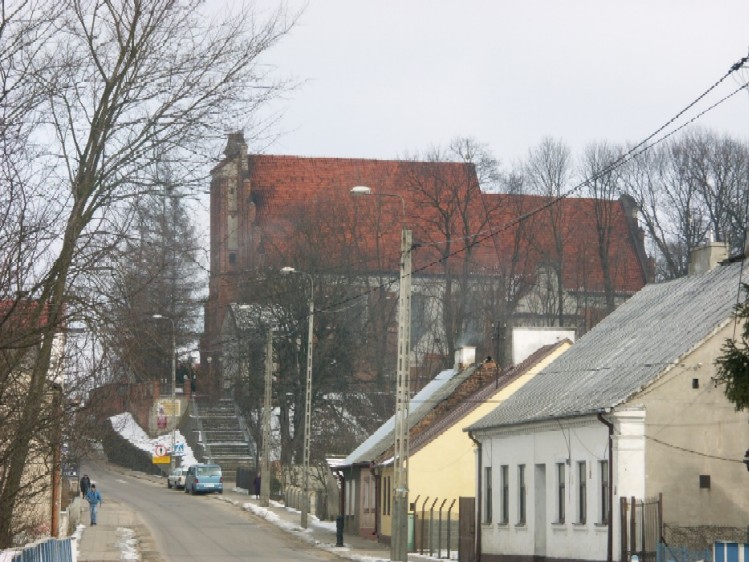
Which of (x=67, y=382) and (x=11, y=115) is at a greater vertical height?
(x=11, y=115)

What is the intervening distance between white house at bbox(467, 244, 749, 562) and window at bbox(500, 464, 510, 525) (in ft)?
2.20

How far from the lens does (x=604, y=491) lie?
3081 cm

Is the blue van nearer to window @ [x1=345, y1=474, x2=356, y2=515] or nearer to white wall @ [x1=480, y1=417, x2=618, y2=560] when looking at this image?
window @ [x1=345, y1=474, x2=356, y2=515]

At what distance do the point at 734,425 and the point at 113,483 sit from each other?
5648 centimetres

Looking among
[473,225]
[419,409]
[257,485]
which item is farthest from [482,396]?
[473,225]

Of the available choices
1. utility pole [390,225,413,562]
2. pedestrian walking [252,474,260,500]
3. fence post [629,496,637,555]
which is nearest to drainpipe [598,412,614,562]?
fence post [629,496,637,555]

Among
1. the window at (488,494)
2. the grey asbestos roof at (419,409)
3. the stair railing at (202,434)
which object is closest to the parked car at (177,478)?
the stair railing at (202,434)

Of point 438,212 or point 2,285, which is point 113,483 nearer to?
point 438,212

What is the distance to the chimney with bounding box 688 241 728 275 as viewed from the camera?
34938 mm

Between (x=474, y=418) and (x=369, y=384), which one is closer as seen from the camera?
(x=474, y=418)

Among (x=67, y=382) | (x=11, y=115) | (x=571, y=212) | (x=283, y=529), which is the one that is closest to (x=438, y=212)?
(x=571, y=212)

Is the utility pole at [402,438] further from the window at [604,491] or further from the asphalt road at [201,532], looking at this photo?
the window at [604,491]

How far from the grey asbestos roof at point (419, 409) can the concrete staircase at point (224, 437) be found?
3121cm

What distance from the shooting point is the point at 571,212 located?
94.2m
